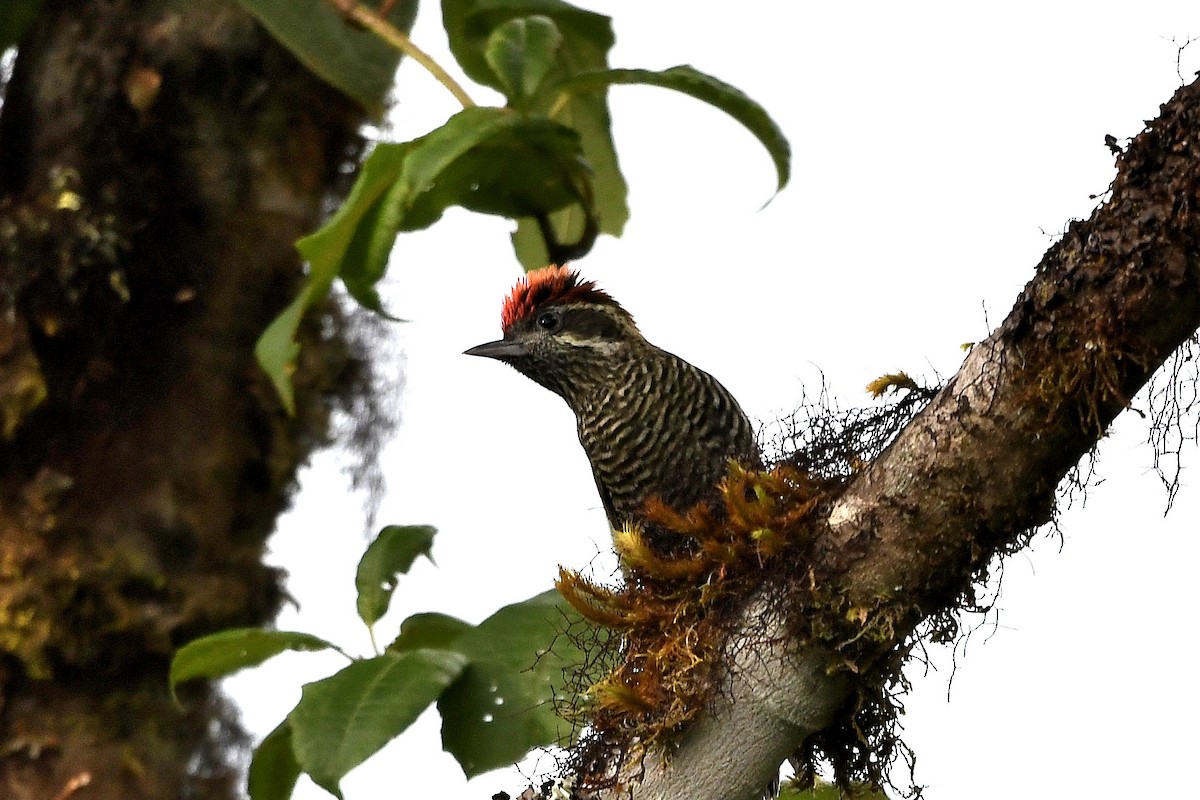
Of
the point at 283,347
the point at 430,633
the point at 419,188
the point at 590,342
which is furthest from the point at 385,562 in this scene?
the point at 590,342

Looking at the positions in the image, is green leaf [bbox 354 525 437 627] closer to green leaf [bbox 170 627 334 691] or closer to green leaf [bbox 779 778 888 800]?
green leaf [bbox 170 627 334 691]

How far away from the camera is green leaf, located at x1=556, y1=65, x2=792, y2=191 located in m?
2.58

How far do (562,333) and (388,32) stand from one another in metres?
0.89

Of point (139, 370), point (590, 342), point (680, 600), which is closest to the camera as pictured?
point (680, 600)

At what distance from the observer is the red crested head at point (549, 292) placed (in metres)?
3.40

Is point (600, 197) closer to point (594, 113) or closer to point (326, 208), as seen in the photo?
point (594, 113)

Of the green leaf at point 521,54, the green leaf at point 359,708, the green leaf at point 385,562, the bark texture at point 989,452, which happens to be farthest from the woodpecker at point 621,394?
the bark texture at point 989,452

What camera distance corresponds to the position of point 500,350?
11.2ft

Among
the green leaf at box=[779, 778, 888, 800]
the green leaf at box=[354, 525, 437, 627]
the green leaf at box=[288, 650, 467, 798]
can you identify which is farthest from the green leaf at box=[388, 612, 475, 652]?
the green leaf at box=[779, 778, 888, 800]

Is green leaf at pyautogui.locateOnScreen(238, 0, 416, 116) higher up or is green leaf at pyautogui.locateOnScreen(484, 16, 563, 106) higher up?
green leaf at pyautogui.locateOnScreen(238, 0, 416, 116)

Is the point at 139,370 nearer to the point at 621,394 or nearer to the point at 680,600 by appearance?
the point at 621,394

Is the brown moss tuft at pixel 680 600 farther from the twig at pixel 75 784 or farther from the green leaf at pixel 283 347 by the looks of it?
the twig at pixel 75 784

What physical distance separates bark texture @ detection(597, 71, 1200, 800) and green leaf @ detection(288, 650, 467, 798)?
0.53 m

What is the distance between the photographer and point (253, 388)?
311cm
